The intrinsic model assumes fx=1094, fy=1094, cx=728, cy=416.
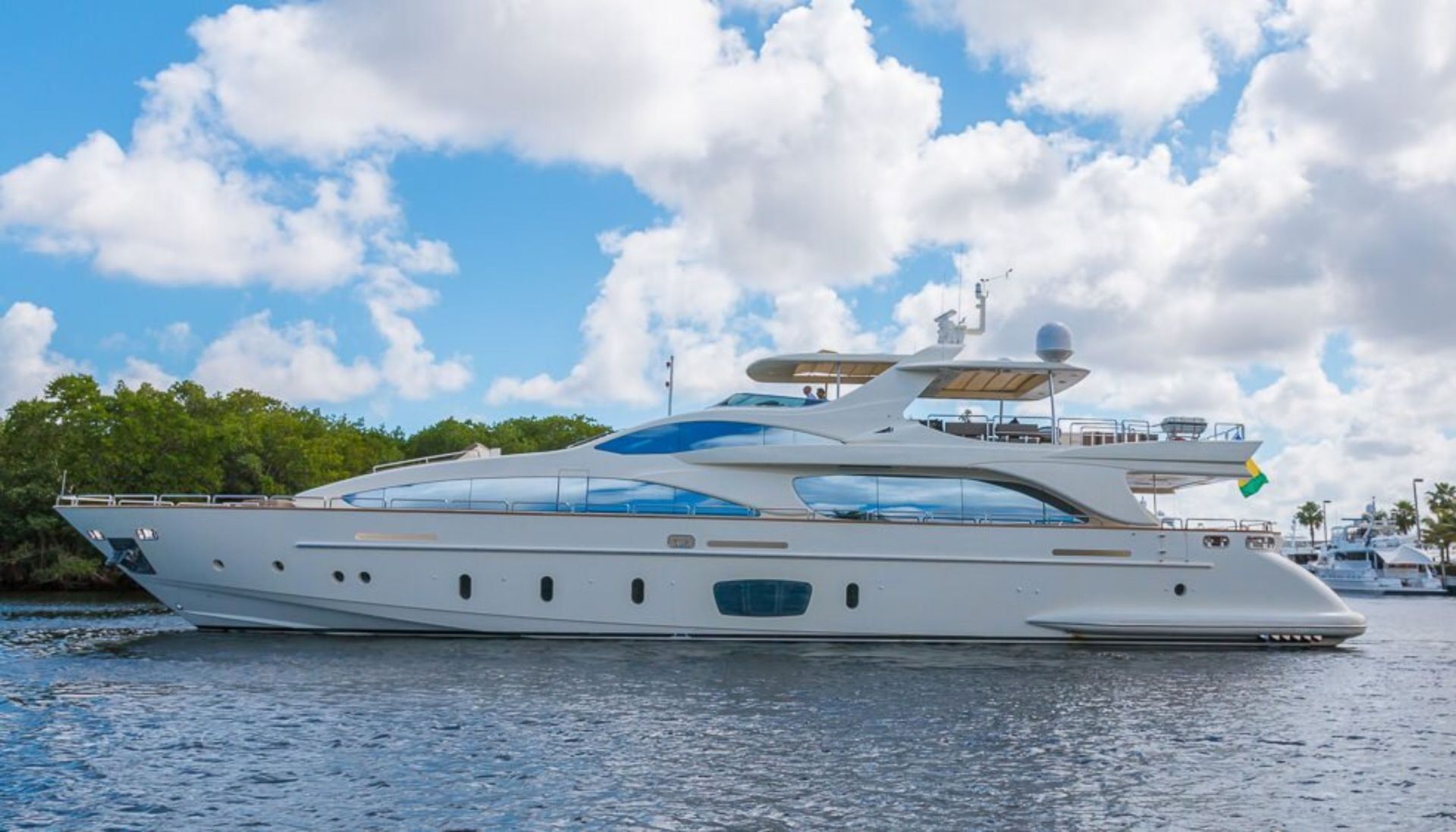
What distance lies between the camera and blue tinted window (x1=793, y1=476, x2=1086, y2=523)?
21.7 metres

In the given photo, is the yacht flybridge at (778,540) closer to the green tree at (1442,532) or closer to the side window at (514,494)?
the side window at (514,494)

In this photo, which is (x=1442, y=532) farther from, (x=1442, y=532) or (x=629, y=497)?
(x=629, y=497)

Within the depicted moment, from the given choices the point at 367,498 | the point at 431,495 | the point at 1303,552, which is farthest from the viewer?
the point at 1303,552

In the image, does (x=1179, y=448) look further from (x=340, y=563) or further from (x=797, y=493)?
(x=340, y=563)

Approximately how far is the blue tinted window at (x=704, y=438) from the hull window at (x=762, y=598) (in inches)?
113

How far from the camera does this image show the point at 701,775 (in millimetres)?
10977

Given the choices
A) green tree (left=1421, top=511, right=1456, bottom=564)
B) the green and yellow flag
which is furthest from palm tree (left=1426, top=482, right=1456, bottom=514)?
the green and yellow flag

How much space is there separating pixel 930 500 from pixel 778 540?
333 cm

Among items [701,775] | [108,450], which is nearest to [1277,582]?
[701,775]

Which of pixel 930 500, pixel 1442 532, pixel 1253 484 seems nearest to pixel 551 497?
pixel 930 500

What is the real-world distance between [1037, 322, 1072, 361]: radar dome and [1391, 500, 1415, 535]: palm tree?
93.5 metres

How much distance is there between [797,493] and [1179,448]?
8142 millimetres

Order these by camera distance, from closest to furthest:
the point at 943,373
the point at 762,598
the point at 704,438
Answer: the point at 762,598
the point at 704,438
the point at 943,373

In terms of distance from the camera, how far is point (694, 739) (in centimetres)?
1256
